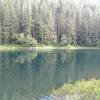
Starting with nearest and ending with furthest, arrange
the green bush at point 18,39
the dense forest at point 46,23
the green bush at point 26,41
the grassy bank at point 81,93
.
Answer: the grassy bank at point 81,93, the green bush at point 26,41, the green bush at point 18,39, the dense forest at point 46,23

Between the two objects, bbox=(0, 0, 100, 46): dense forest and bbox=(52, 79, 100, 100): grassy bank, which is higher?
bbox=(0, 0, 100, 46): dense forest

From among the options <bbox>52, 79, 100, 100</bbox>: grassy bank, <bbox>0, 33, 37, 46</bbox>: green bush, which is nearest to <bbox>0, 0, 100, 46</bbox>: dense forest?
<bbox>0, 33, 37, 46</bbox>: green bush

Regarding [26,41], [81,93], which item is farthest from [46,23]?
[81,93]

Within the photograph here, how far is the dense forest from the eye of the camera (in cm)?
11450

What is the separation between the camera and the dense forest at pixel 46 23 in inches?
4508

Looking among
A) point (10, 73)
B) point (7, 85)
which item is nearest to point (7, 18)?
point (10, 73)

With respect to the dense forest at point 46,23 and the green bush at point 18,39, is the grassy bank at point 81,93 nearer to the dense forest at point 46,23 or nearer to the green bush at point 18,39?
the green bush at point 18,39

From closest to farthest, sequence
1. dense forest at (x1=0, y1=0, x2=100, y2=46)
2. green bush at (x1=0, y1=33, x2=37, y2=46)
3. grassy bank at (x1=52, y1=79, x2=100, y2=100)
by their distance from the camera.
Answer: grassy bank at (x1=52, y1=79, x2=100, y2=100) → green bush at (x1=0, y1=33, x2=37, y2=46) → dense forest at (x1=0, y1=0, x2=100, y2=46)

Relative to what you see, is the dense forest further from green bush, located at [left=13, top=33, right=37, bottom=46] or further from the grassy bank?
the grassy bank

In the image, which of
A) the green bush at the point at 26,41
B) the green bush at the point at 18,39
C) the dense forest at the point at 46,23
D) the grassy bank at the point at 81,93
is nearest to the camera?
the grassy bank at the point at 81,93

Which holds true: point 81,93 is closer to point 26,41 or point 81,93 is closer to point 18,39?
point 26,41

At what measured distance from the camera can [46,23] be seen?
123625 millimetres

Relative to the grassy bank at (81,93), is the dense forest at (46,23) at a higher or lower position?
higher

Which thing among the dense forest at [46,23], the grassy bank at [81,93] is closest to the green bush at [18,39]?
the dense forest at [46,23]
